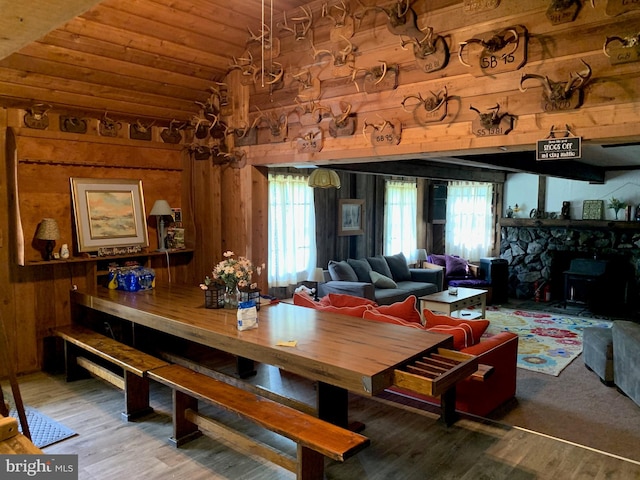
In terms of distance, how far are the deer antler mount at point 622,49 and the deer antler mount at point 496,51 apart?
0.43 m

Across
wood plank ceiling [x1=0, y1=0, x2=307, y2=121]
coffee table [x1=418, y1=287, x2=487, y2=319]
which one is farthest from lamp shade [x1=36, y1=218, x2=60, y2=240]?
coffee table [x1=418, y1=287, x2=487, y2=319]

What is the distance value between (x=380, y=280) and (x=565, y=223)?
3.54 meters

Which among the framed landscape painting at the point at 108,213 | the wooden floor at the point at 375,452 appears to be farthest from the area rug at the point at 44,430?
the framed landscape painting at the point at 108,213

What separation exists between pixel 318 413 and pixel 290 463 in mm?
500

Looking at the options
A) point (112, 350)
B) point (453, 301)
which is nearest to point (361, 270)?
point (453, 301)

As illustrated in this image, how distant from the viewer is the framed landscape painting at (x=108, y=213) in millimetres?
4234

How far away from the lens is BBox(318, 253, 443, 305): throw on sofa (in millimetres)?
6461

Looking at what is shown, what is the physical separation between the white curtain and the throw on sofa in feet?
6.27

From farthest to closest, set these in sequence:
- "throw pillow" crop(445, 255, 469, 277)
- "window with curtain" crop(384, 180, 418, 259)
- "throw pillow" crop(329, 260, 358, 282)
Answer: "window with curtain" crop(384, 180, 418, 259) → "throw pillow" crop(445, 255, 469, 277) → "throw pillow" crop(329, 260, 358, 282)

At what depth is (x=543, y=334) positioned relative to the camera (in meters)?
6.12

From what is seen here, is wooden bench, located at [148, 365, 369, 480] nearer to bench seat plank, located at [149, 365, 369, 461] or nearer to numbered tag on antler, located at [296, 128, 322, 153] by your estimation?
bench seat plank, located at [149, 365, 369, 461]

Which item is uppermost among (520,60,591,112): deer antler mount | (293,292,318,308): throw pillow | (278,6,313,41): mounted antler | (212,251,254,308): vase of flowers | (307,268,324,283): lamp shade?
(278,6,313,41): mounted antler

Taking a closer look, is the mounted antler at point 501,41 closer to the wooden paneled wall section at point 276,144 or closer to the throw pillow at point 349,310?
the wooden paneled wall section at point 276,144

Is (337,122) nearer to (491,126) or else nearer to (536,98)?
(491,126)
